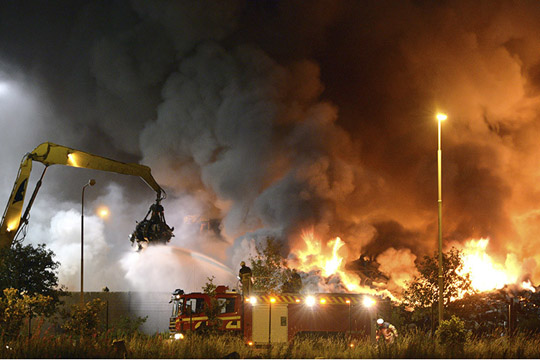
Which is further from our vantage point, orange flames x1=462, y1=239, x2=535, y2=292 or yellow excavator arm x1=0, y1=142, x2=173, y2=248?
orange flames x1=462, y1=239, x2=535, y2=292

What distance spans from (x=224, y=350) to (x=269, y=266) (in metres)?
24.0

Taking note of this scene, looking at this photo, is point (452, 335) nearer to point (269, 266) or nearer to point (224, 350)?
point (224, 350)

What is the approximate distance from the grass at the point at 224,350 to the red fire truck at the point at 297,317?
286 centimetres

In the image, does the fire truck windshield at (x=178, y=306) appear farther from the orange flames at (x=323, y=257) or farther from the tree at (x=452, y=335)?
the orange flames at (x=323, y=257)

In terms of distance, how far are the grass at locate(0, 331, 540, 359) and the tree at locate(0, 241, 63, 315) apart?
342 inches

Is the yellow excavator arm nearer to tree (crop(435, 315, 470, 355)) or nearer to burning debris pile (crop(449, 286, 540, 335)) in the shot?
tree (crop(435, 315, 470, 355))

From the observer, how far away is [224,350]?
50.6ft

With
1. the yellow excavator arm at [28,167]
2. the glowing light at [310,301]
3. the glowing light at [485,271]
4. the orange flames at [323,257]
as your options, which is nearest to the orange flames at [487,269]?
the glowing light at [485,271]

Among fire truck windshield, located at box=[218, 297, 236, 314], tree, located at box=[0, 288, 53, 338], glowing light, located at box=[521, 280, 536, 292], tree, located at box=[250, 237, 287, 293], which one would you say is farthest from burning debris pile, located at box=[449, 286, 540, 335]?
tree, located at box=[0, 288, 53, 338]

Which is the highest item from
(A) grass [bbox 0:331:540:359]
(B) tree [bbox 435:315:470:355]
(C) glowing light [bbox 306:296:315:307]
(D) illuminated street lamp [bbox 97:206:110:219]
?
(D) illuminated street lamp [bbox 97:206:110:219]

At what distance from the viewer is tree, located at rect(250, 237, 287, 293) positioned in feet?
119

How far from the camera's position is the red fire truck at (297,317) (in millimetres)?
18984

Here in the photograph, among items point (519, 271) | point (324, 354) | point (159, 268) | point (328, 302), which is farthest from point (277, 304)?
point (519, 271)

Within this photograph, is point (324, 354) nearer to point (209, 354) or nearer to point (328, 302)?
point (209, 354)
